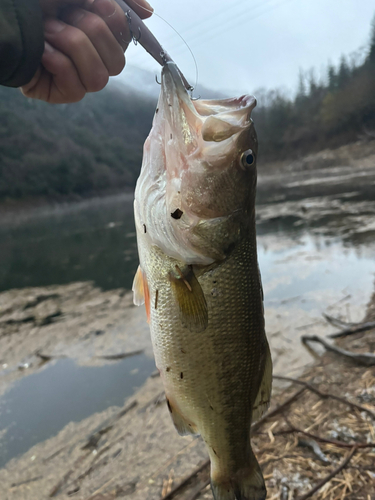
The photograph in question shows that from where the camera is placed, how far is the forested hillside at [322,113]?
2042 inches

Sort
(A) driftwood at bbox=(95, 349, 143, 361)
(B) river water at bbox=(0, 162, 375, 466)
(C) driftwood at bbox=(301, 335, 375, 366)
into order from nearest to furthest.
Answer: (C) driftwood at bbox=(301, 335, 375, 366)
(B) river water at bbox=(0, 162, 375, 466)
(A) driftwood at bbox=(95, 349, 143, 361)

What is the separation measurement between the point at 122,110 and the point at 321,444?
80194mm

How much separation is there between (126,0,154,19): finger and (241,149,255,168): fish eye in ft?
2.97

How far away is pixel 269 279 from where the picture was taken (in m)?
7.38

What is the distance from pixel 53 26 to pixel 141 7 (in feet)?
1.41

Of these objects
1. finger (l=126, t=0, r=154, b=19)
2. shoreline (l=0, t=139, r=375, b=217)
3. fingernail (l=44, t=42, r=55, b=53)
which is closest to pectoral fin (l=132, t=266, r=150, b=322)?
fingernail (l=44, t=42, r=55, b=53)

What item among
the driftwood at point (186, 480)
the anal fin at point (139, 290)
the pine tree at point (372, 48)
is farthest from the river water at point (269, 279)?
the pine tree at point (372, 48)

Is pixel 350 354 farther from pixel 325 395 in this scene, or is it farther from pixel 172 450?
pixel 172 450

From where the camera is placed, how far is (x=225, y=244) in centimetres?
141

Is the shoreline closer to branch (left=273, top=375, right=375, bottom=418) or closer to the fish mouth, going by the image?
branch (left=273, top=375, right=375, bottom=418)

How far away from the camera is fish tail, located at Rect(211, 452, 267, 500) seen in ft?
4.95

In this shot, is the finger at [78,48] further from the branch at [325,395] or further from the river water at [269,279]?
the river water at [269,279]

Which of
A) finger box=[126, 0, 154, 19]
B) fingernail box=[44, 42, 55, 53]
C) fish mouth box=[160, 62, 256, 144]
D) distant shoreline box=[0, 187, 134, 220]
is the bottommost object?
fish mouth box=[160, 62, 256, 144]

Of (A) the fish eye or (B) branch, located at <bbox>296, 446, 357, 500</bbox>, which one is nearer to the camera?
(A) the fish eye
